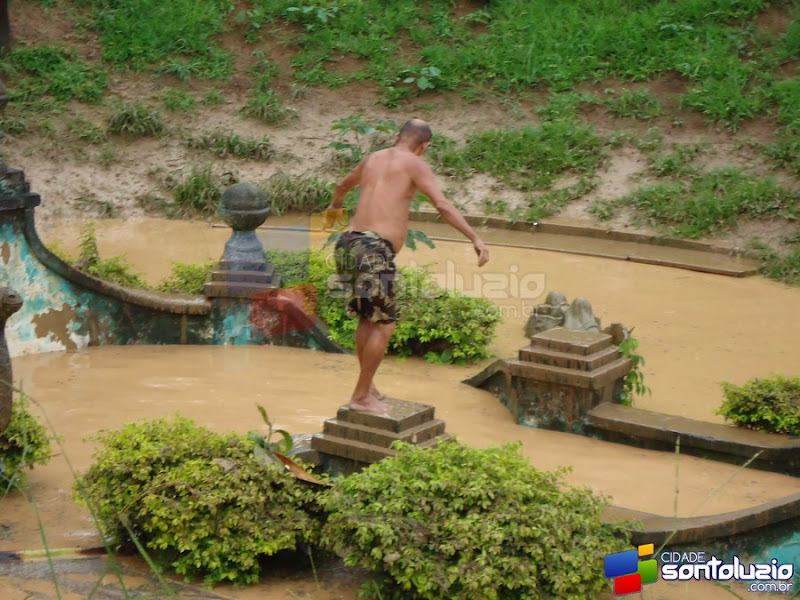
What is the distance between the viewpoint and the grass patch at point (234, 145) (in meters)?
15.3

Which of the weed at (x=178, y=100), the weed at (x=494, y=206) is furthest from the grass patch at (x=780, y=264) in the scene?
the weed at (x=178, y=100)

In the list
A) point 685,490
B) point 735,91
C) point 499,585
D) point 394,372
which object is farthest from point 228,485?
point 735,91

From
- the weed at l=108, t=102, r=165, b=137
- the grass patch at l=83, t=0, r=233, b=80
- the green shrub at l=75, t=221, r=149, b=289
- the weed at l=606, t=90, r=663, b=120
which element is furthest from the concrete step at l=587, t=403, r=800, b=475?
the grass patch at l=83, t=0, r=233, b=80

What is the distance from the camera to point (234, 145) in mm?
15305

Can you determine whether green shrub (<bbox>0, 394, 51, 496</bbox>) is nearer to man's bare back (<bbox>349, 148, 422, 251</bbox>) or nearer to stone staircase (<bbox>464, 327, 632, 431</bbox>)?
man's bare back (<bbox>349, 148, 422, 251</bbox>)

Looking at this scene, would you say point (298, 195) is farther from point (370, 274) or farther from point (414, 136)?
point (370, 274)

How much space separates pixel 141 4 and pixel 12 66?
2.46 metres

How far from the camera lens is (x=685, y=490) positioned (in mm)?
6055

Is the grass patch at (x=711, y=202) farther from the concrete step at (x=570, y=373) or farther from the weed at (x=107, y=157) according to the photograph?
the weed at (x=107, y=157)

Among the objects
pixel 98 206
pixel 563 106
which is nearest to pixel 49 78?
pixel 98 206

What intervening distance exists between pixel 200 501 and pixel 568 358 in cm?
321

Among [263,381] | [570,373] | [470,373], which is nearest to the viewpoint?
[570,373]

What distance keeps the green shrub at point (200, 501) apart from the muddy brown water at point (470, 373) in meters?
0.20

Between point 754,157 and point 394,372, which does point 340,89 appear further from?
point 394,372
